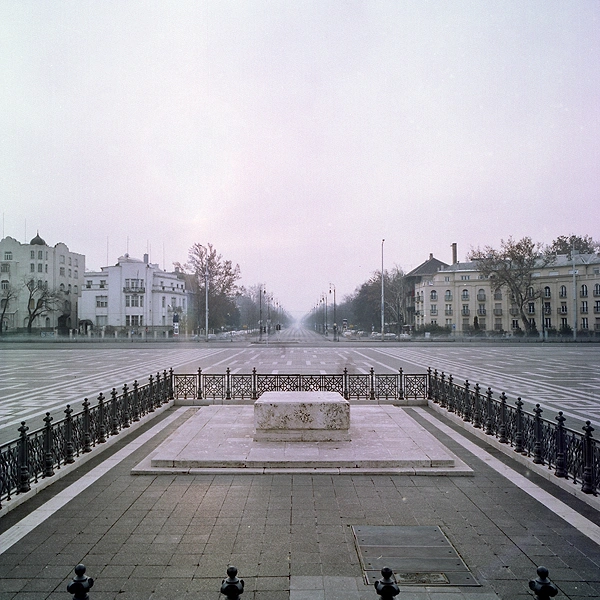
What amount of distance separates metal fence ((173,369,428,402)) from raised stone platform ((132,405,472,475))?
4688 mm

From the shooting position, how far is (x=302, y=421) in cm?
916

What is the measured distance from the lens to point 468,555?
5.07 m

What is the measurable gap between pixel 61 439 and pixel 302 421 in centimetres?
451

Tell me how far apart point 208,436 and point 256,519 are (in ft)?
12.5

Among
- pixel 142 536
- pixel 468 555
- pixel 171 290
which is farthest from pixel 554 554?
pixel 171 290

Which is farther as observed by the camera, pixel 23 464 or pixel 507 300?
pixel 507 300

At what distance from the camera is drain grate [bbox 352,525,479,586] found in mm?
4620

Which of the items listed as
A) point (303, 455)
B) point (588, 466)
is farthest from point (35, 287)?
point (588, 466)

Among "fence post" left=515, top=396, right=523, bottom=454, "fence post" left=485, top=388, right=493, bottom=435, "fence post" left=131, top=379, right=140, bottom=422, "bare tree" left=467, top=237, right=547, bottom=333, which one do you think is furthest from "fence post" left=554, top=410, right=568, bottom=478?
"bare tree" left=467, top=237, right=547, bottom=333

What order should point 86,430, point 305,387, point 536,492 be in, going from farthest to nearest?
point 305,387
point 86,430
point 536,492

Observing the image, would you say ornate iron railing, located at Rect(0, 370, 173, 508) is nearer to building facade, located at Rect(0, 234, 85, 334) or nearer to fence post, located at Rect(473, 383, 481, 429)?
fence post, located at Rect(473, 383, 481, 429)

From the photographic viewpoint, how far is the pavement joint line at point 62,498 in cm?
559

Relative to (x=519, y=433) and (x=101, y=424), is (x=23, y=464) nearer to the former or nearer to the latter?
(x=101, y=424)

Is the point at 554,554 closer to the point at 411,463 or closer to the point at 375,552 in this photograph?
the point at 375,552
